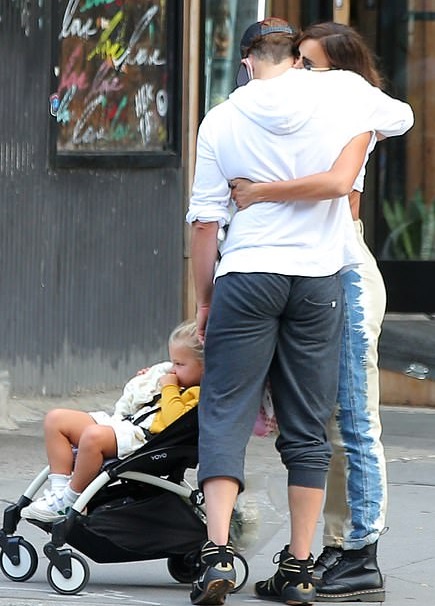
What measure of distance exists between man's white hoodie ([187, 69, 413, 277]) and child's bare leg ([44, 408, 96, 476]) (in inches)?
27.9

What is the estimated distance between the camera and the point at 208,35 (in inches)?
356

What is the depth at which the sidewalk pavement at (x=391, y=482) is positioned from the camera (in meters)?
4.95

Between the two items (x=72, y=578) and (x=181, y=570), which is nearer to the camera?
(x=72, y=578)

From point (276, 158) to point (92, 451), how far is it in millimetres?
1104

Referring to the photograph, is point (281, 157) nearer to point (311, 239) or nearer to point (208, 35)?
point (311, 239)

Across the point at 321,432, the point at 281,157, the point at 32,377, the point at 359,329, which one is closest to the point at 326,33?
the point at 281,157

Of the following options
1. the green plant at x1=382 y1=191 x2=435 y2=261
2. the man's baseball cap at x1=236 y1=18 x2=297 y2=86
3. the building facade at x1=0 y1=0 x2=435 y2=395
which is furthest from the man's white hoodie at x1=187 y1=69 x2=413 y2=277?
the green plant at x1=382 y1=191 x2=435 y2=261

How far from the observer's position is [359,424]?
4.68 m

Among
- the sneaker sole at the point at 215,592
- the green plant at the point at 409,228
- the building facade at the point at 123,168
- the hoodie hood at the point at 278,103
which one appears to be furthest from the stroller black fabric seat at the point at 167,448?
the green plant at the point at 409,228

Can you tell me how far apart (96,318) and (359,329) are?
3.95 metres

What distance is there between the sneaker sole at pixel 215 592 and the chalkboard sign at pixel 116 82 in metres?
4.08

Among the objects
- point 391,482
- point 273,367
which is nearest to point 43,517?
point 273,367

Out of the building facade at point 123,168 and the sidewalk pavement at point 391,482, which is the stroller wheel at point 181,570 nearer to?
the sidewalk pavement at point 391,482

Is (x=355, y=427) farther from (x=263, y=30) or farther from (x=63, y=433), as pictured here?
(x=263, y=30)
